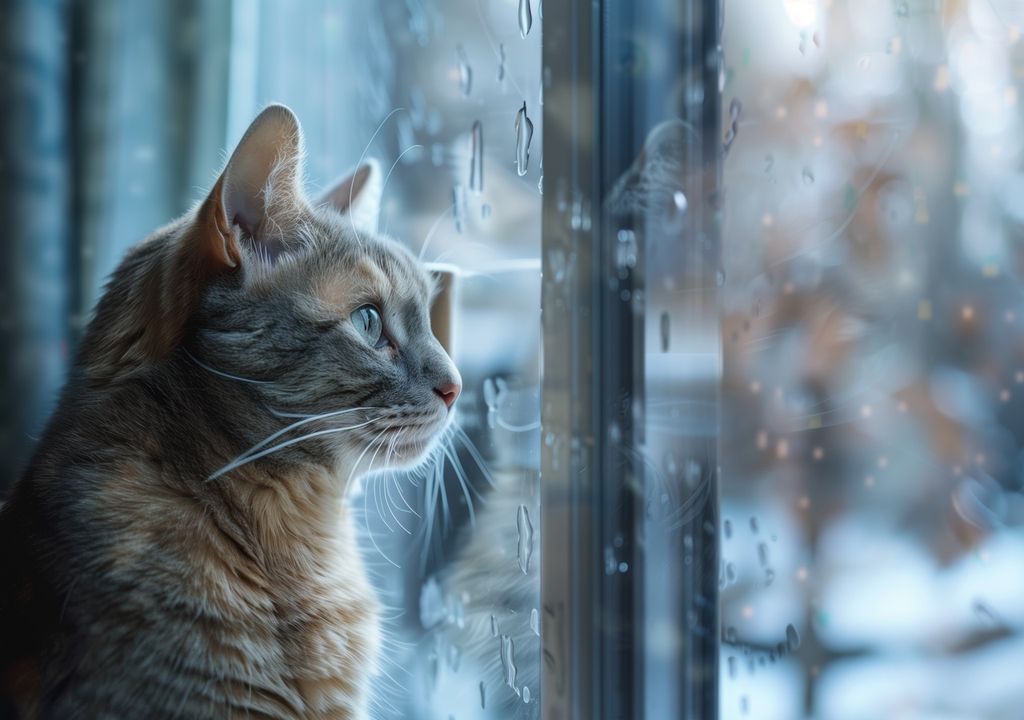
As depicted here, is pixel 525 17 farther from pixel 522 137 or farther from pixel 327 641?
pixel 327 641

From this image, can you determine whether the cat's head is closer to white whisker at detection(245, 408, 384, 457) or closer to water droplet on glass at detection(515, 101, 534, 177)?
white whisker at detection(245, 408, 384, 457)

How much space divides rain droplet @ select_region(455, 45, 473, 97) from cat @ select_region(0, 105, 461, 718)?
0.24 metres

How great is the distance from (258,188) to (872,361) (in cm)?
58

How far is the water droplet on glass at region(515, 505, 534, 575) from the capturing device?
823mm

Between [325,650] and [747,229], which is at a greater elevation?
[747,229]

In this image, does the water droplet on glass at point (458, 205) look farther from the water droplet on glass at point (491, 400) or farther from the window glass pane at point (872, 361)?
the window glass pane at point (872, 361)

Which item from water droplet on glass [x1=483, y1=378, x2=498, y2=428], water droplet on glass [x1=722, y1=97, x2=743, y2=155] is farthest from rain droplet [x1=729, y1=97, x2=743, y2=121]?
water droplet on glass [x1=483, y1=378, x2=498, y2=428]

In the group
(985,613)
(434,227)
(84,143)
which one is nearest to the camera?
(985,613)

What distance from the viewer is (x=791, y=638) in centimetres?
76

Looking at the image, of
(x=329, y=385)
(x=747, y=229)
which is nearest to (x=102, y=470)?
(x=329, y=385)

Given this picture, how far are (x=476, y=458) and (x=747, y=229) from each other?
380 millimetres

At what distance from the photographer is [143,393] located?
69 cm

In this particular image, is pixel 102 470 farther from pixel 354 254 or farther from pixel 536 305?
pixel 536 305

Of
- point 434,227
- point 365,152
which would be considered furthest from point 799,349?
point 365,152
